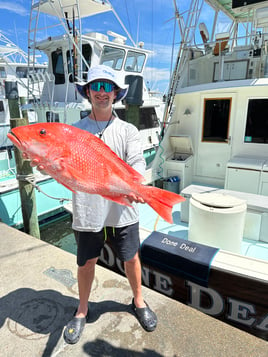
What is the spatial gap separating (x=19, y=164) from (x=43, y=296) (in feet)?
8.42

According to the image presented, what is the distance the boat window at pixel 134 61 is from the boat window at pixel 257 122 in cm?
589

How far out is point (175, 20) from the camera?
507 centimetres

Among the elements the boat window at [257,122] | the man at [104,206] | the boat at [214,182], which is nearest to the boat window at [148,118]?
the boat at [214,182]

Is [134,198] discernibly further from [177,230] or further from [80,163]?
[177,230]

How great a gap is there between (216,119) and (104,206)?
3874 millimetres

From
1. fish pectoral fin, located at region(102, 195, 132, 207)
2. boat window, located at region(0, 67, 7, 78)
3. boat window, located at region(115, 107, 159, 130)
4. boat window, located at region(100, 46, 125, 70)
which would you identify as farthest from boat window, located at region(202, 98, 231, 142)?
boat window, located at region(0, 67, 7, 78)

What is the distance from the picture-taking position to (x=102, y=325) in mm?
1996

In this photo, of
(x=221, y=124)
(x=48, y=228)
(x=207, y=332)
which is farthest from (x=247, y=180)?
(x=48, y=228)

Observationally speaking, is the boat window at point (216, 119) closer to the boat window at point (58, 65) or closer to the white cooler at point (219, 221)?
the white cooler at point (219, 221)

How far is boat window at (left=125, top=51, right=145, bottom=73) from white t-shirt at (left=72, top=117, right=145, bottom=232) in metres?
8.13

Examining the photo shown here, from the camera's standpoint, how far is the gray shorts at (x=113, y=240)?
1744mm

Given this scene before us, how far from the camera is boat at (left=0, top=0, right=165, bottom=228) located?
5348mm

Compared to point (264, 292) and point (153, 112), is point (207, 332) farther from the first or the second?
point (153, 112)

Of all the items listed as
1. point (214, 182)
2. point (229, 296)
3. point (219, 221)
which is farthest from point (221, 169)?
point (229, 296)
